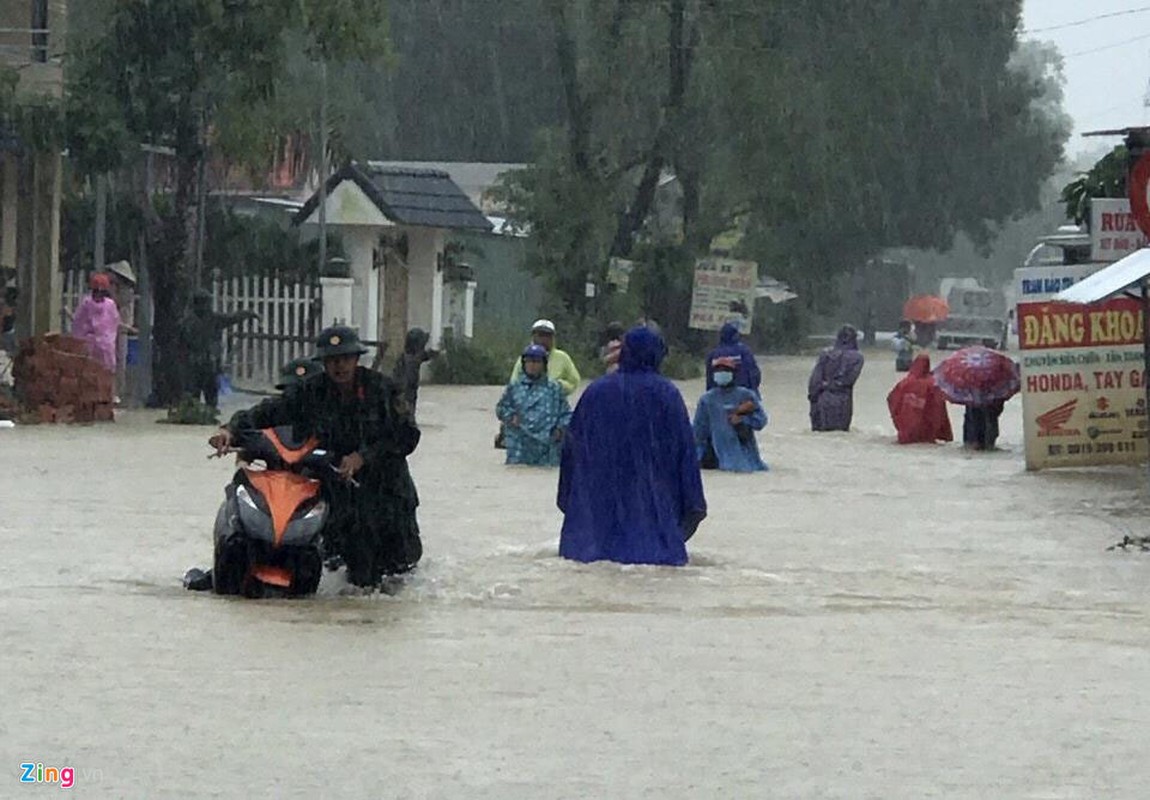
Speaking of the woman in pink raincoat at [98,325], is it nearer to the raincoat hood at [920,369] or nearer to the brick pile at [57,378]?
the brick pile at [57,378]

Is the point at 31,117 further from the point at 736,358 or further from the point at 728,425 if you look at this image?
the point at 728,425

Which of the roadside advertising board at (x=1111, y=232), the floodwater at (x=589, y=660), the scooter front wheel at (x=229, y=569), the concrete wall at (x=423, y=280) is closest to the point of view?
the floodwater at (x=589, y=660)

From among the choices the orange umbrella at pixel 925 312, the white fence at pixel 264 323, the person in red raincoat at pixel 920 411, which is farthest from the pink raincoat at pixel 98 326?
the orange umbrella at pixel 925 312

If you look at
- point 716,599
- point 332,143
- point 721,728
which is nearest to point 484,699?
point 721,728

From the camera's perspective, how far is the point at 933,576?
50.5ft

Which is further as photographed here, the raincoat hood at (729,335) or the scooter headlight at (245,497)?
the raincoat hood at (729,335)

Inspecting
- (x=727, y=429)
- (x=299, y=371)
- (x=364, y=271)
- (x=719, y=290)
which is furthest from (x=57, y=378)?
(x=719, y=290)

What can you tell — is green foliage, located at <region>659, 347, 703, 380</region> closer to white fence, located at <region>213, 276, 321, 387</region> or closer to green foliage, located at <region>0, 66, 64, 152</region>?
white fence, located at <region>213, 276, 321, 387</region>

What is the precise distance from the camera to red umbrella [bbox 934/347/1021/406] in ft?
89.2

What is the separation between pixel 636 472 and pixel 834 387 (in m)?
15.8

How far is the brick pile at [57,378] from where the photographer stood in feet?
91.2

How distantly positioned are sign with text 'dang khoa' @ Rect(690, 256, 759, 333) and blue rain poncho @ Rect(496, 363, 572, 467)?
2607 centimetres

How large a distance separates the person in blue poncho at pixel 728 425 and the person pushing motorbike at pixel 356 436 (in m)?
10.4

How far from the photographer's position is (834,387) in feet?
101
